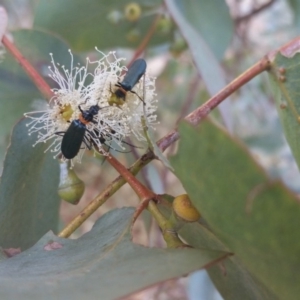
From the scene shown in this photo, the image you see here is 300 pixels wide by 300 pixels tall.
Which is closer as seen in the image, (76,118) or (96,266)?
(96,266)

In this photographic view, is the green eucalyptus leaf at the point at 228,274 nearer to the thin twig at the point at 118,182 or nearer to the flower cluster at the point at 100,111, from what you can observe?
the thin twig at the point at 118,182

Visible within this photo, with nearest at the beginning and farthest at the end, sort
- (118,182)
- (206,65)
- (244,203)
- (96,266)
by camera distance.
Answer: (244,203) < (96,266) < (118,182) < (206,65)

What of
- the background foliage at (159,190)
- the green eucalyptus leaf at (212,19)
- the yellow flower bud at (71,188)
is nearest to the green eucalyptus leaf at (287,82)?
the background foliage at (159,190)

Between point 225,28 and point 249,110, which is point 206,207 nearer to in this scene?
point 225,28

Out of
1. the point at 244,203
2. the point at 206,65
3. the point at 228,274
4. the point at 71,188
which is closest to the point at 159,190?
the point at 206,65

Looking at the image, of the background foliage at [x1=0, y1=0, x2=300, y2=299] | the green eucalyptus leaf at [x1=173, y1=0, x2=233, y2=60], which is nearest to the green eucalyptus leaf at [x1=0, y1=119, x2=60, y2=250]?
the background foliage at [x1=0, y1=0, x2=300, y2=299]

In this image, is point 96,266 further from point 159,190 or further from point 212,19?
point 212,19
